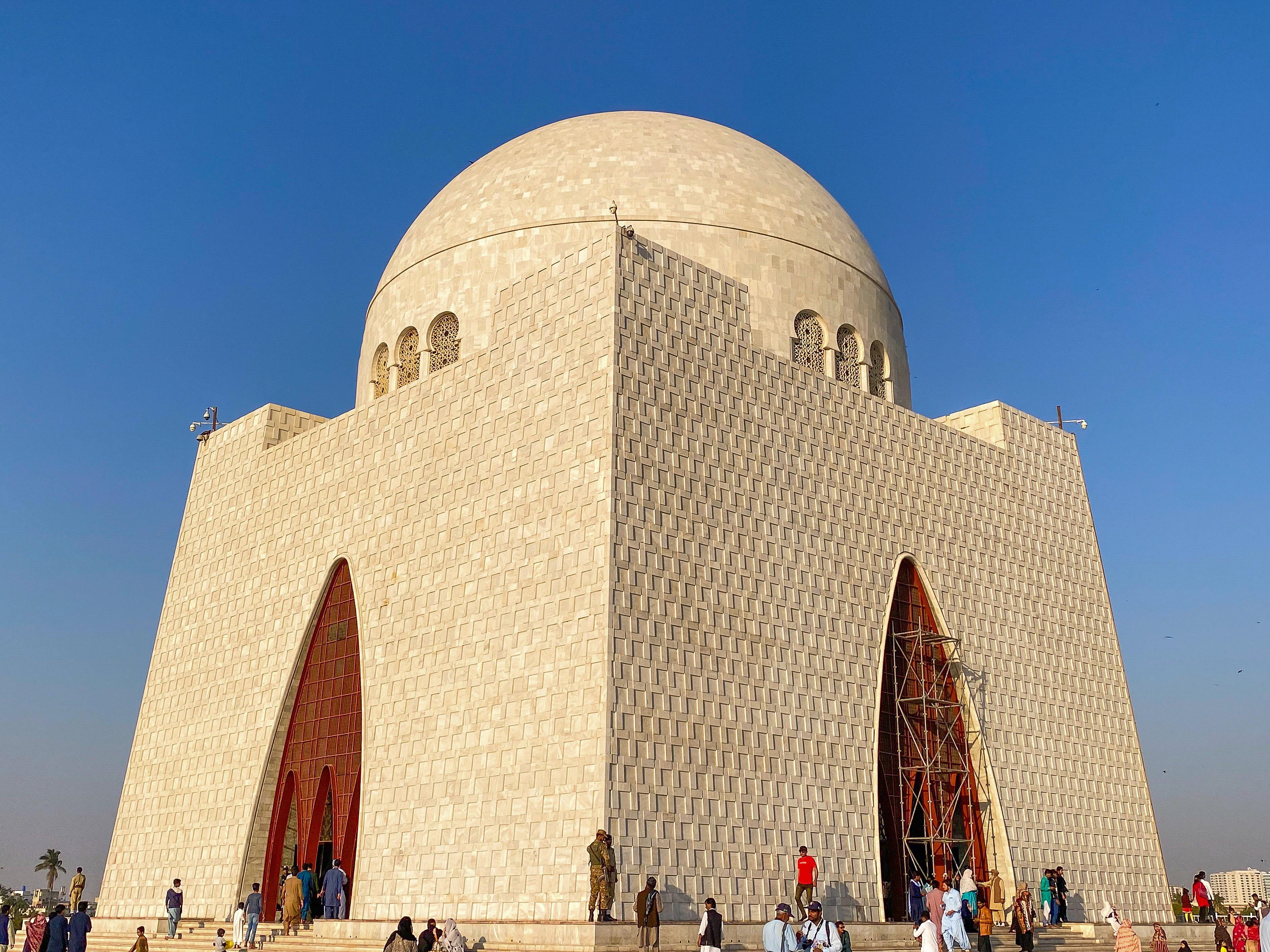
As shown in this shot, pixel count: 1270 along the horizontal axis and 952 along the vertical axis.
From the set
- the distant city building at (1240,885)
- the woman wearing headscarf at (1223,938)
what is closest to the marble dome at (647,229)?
the woman wearing headscarf at (1223,938)

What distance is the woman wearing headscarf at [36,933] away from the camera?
1155 centimetres

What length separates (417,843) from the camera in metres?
13.3

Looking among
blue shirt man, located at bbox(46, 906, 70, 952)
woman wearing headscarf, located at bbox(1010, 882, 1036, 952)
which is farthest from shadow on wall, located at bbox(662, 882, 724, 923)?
blue shirt man, located at bbox(46, 906, 70, 952)

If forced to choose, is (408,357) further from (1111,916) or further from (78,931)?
(1111,916)

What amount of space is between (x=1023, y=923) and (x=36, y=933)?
10.1 m

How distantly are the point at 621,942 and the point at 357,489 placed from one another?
8101 mm

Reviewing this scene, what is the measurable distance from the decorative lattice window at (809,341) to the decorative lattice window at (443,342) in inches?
195

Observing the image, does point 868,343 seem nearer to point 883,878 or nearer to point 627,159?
point 627,159

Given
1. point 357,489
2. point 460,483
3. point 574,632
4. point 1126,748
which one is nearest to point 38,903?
point 357,489

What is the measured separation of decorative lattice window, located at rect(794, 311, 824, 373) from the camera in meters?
17.4

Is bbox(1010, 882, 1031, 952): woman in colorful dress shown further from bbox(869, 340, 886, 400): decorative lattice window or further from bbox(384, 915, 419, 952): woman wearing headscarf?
bbox(869, 340, 886, 400): decorative lattice window

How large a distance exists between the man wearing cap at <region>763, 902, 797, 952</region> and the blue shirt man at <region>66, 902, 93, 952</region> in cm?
675

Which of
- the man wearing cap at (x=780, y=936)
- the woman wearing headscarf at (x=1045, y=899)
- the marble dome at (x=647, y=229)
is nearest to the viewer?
the man wearing cap at (x=780, y=936)

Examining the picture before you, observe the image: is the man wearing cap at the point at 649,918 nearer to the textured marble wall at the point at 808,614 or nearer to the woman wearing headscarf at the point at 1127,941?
the textured marble wall at the point at 808,614
